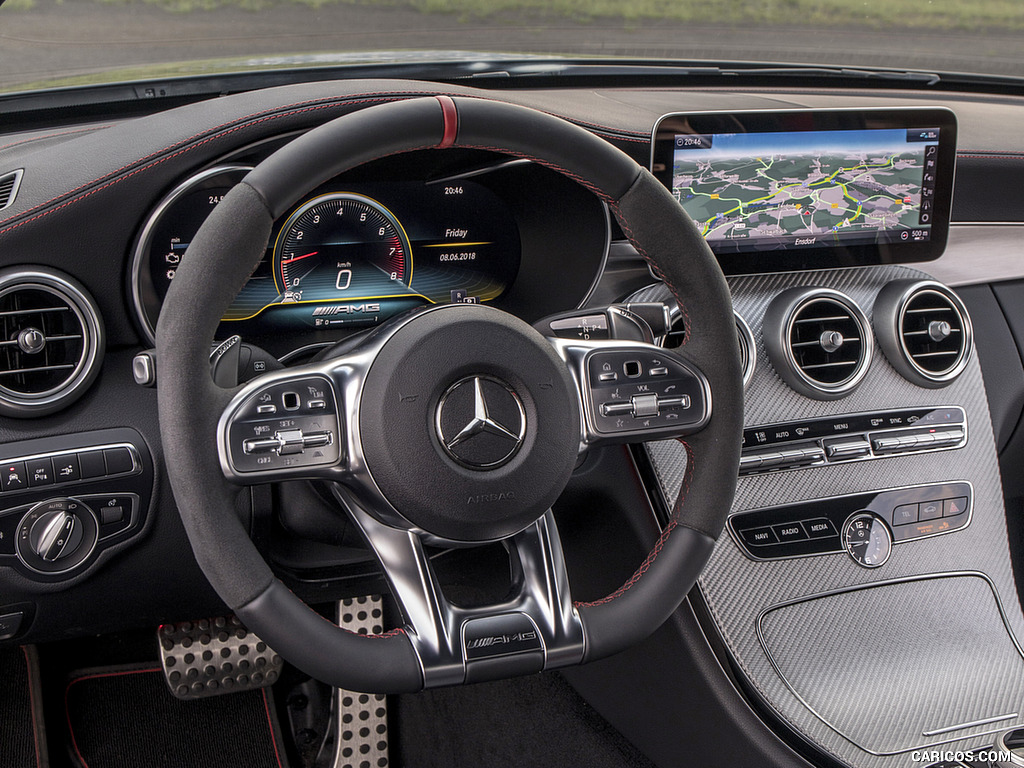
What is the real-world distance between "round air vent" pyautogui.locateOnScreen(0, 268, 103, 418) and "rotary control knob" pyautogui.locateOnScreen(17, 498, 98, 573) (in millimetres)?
136

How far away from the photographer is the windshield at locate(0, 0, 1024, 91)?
66.1 inches

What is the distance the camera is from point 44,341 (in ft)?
3.81

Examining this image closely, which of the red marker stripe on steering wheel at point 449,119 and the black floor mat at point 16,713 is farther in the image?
the black floor mat at point 16,713

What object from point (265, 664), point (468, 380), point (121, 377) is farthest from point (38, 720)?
point (468, 380)

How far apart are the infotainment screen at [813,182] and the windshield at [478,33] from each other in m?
0.64

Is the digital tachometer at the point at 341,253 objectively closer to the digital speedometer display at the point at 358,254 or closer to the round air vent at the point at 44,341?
the digital speedometer display at the point at 358,254

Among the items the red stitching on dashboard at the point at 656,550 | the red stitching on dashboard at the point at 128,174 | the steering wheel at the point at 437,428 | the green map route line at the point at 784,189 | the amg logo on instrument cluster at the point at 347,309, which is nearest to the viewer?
the steering wheel at the point at 437,428

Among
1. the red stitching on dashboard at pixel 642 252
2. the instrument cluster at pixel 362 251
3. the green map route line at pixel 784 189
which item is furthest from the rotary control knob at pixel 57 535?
the green map route line at pixel 784 189

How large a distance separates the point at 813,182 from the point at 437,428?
3.15 ft

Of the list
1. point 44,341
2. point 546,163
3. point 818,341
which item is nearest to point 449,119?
point 546,163

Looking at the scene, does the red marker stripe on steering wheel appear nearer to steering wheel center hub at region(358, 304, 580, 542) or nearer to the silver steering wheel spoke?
steering wheel center hub at region(358, 304, 580, 542)

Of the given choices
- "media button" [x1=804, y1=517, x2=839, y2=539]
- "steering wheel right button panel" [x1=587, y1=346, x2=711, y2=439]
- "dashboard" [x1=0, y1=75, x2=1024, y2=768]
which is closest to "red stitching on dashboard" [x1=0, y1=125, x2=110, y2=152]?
"dashboard" [x1=0, y1=75, x2=1024, y2=768]

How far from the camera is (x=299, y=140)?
91 centimetres

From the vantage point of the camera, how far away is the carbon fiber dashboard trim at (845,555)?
1.44m
